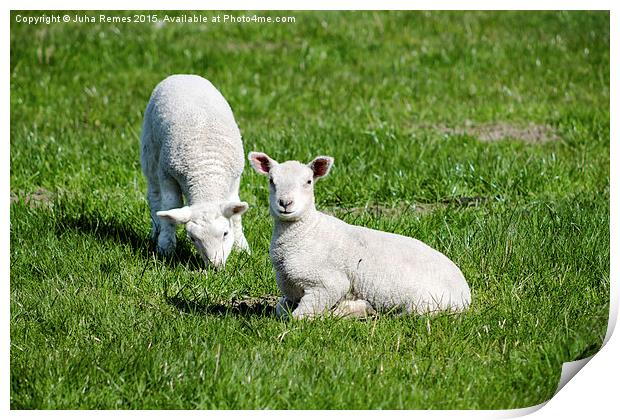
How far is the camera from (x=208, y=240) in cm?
656

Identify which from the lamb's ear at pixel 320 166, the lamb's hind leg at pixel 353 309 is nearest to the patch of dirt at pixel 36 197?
the lamb's ear at pixel 320 166

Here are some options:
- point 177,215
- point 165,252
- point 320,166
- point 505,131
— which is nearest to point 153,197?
point 165,252

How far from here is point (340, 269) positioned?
18.5ft

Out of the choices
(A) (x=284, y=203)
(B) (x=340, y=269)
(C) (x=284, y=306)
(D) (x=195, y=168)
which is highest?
(A) (x=284, y=203)

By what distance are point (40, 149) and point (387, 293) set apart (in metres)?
4.35

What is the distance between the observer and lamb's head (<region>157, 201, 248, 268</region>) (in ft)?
21.5

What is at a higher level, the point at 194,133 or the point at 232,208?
the point at 194,133

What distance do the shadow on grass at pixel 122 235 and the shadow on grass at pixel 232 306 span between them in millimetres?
547

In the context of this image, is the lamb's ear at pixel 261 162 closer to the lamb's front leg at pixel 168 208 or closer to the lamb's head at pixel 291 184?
the lamb's head at pixel 291 184

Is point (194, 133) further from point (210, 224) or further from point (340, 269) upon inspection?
point (340, 269)

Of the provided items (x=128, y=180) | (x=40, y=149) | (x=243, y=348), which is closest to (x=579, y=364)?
(x=243, y=348)

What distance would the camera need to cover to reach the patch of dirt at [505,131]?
9844mm

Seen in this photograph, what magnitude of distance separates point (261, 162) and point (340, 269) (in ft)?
2.32

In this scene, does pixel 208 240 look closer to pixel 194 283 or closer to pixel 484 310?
pixel 194 283
